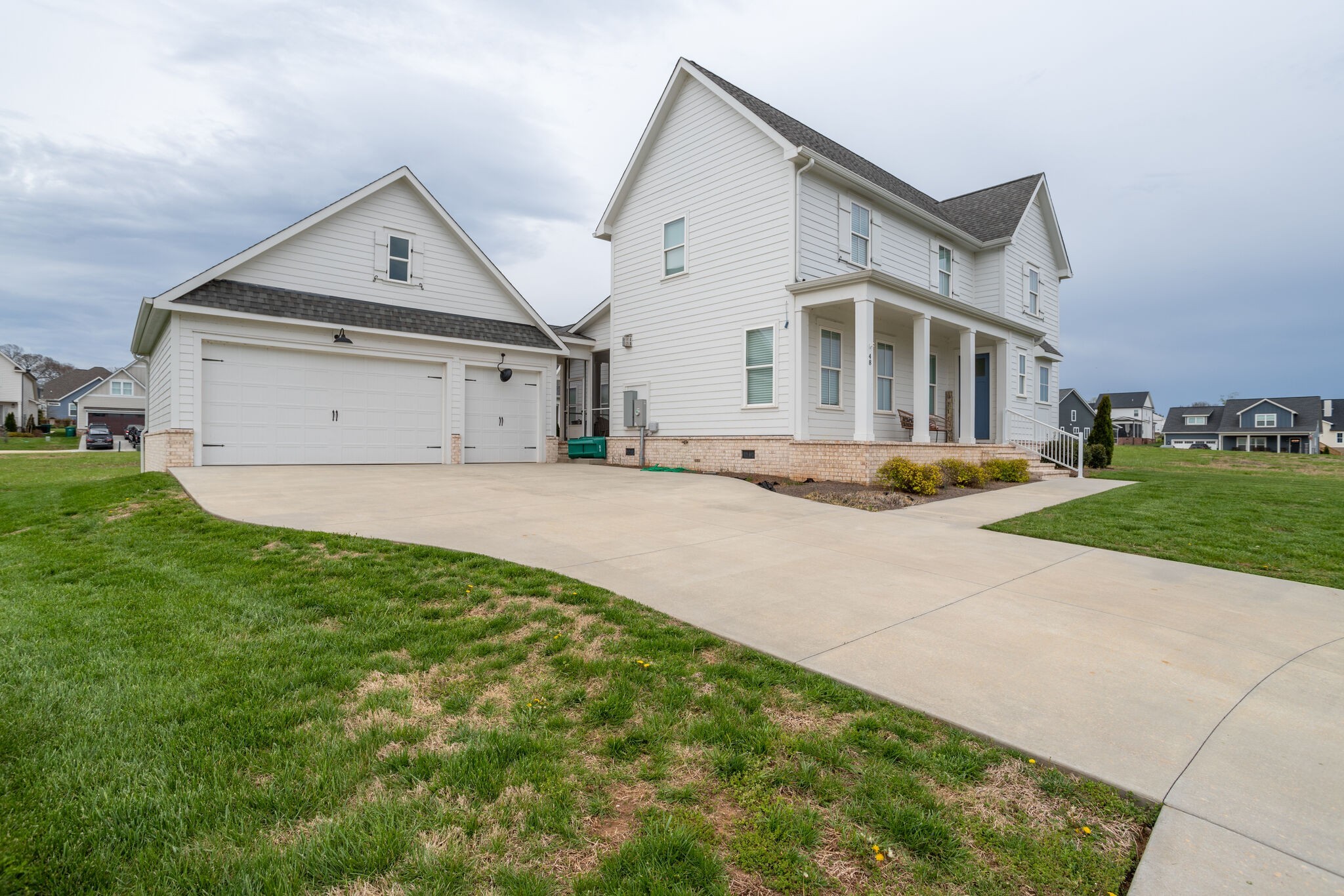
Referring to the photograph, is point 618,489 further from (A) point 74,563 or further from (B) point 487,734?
(B) point 487,734

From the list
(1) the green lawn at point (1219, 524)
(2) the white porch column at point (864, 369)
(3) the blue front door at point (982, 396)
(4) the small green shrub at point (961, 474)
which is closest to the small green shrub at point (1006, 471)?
(4) the small green shrub at point (961, 474)

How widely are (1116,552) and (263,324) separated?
15782 millimetres

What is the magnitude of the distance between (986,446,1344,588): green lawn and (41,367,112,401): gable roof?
7536 centimetres

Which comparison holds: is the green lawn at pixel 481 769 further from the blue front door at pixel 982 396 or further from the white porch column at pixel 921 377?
the blue front door at pixel 982 396

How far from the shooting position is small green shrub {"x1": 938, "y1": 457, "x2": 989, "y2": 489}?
A: 11930 mm

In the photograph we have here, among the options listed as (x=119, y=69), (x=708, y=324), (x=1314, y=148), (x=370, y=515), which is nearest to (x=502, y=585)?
(x=370, y=515)

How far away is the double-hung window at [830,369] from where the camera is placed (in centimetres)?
1381

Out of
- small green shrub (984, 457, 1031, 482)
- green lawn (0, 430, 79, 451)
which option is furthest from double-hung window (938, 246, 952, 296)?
green lawn (0, 430, 79, 451)

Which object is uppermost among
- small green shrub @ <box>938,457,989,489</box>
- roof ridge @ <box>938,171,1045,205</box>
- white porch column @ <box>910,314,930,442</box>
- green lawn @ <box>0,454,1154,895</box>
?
roof ridge @ <box>938,171,1045,205</box>

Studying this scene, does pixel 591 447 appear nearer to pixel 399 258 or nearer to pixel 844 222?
pixel 399 258

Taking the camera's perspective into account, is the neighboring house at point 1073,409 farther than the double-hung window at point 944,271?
Yes

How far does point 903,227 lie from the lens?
15992 millimetres

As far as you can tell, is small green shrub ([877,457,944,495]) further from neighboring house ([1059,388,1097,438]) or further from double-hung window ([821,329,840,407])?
neighboring house ([1059,388,1097,438])

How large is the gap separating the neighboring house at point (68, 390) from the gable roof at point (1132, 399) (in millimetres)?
111234
